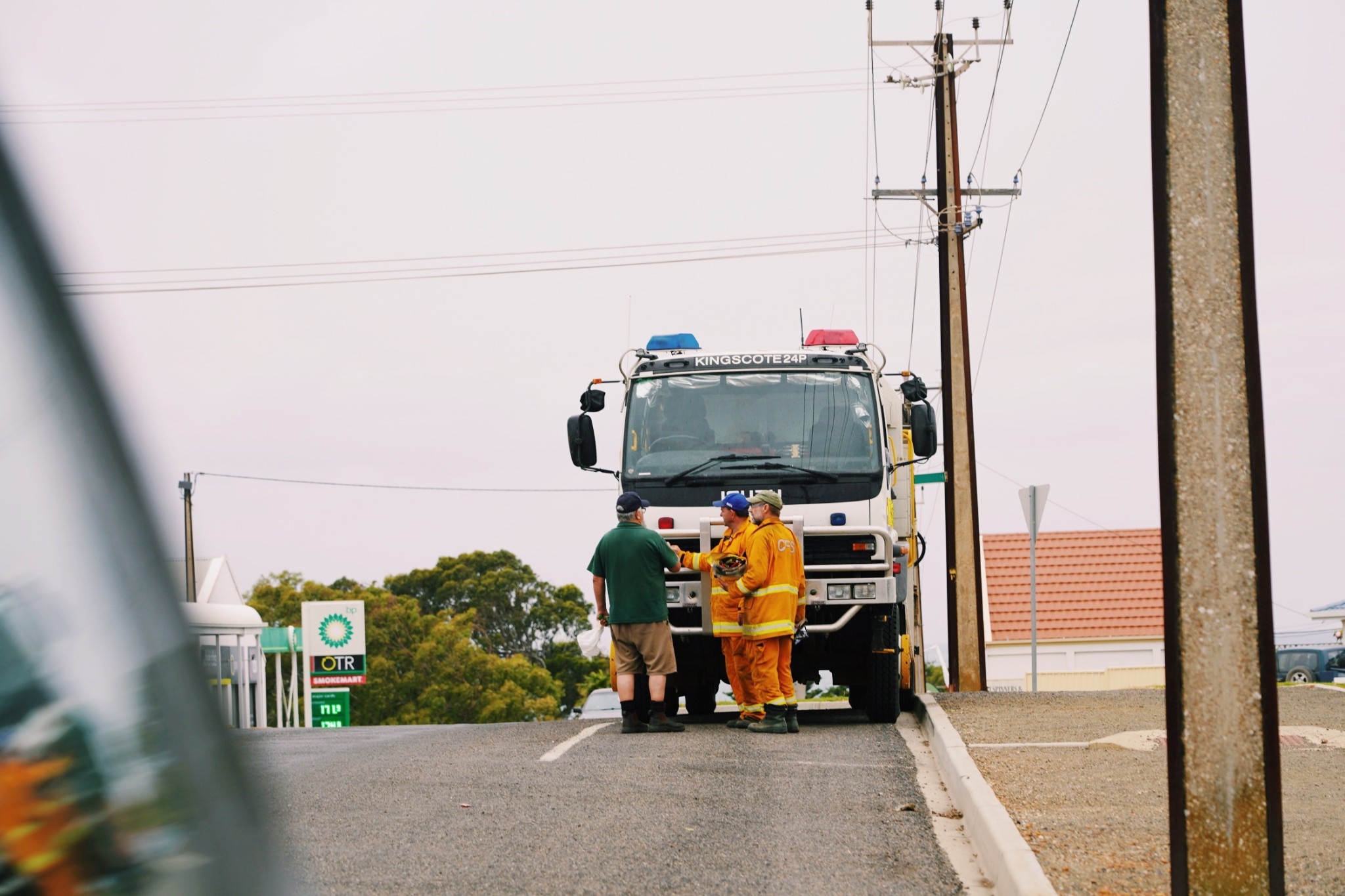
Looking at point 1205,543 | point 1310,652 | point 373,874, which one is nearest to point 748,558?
point 373,874

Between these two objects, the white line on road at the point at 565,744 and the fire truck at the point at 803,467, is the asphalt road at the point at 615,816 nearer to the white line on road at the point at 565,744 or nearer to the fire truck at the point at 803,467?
the white line on road at the point at 565,744

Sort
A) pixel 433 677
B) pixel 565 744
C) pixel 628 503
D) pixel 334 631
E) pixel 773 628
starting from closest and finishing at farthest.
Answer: pixel 565 744
pixel 773 628
pixel 628 503
pixel 334 631
pixel 433 677

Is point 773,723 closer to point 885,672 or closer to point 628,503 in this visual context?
point 885,672

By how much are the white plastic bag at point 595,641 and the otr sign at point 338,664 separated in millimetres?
33658

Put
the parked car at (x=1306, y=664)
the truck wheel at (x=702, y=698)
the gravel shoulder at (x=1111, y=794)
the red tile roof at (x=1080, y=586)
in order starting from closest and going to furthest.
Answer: the gravel shoulder at (x=1111, y=794), the truck wheel at (x=702, y=698), the red tile roof at (x=1080, y=586), the parked car at (x=1306, y=664)

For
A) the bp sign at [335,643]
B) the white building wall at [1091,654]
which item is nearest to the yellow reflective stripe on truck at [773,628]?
the white building wall at [1091,654]

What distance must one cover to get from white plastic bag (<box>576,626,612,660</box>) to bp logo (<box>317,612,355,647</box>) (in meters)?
33.7

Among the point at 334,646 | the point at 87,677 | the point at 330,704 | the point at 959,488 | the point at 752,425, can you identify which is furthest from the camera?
the point at 330,704

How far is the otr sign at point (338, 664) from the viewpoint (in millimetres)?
44750

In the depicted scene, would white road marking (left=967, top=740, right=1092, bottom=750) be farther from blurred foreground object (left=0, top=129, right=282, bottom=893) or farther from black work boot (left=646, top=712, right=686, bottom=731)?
blurred foreground object (left=0, top=129, right=282, bottom=893)

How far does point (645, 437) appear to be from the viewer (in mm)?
12383

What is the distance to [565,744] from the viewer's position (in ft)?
35.0

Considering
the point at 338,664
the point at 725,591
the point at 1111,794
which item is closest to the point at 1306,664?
the point at 338,664

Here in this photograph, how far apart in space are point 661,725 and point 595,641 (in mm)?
1015
